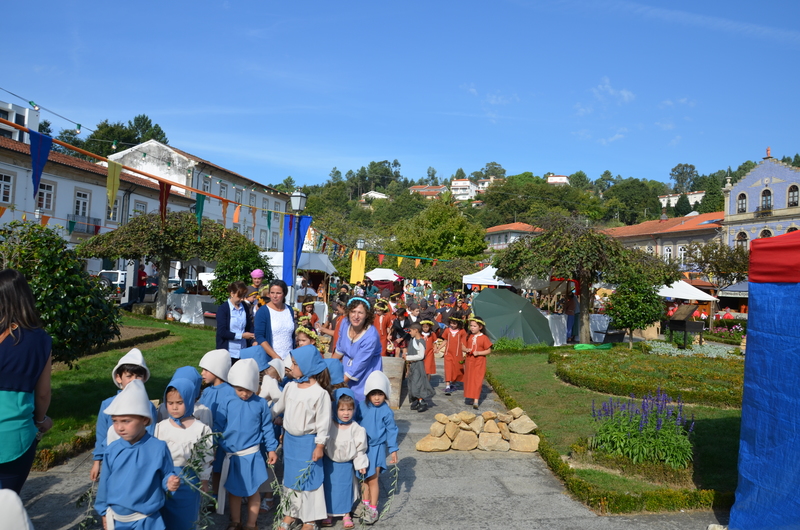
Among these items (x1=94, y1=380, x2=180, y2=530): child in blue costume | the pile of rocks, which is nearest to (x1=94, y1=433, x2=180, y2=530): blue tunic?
(x1=94, y1=380, x2=180, y2=530): child in blue costume

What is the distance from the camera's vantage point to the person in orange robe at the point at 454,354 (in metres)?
10.4

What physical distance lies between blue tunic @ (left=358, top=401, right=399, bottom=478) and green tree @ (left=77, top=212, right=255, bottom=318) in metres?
14.9

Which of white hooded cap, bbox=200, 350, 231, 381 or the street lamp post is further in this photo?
the street lamp post

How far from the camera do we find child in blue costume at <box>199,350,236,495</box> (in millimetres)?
4512

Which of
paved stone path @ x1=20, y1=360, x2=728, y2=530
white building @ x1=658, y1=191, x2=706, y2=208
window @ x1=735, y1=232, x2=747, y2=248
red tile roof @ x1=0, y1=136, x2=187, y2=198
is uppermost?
white building @ x1=658, y1=191, x2=706, y2=208

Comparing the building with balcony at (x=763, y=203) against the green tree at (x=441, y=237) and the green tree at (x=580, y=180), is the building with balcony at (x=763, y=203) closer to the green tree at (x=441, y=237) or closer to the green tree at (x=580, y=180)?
the green tree at (x=441, y=237)

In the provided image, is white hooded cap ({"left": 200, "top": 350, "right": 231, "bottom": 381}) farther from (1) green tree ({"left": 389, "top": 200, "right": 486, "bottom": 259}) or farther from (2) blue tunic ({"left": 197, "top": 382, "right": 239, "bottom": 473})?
(1) green tree ({"left": 389, "top": 200, "right": 486, "bottom": 259})

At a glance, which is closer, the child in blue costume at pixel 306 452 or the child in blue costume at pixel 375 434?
the child in blue costume at pixel 306 452

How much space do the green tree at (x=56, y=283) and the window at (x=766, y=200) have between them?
47745 millimetres

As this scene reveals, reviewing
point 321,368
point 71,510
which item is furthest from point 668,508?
point 71,510

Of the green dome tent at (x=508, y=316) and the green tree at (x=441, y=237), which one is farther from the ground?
the green tree at (x=441, y=237)

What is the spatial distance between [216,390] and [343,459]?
1.18 meters

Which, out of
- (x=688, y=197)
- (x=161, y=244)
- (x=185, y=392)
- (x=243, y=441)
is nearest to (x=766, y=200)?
(x=161, y=244)

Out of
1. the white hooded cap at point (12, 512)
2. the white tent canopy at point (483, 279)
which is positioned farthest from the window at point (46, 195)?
the white hooded cap at point (12, 512)
